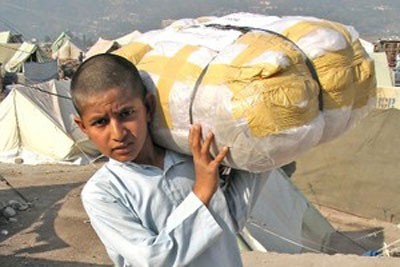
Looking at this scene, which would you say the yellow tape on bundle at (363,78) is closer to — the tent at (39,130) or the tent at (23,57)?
the tent at (39,130)

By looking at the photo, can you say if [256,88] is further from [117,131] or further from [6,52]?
[6,52]

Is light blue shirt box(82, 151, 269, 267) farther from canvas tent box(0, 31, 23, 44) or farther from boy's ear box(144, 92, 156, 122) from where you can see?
canvas tent box(0, 31, 23, 44)

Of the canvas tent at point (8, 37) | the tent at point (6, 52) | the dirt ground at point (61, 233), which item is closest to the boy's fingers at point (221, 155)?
the dirt ground at point (61, 233)

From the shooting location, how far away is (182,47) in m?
1.72

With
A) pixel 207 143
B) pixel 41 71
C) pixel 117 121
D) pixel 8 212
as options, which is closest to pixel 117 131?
pixel 117 121

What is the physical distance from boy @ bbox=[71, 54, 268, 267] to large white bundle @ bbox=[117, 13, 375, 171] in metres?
0.06

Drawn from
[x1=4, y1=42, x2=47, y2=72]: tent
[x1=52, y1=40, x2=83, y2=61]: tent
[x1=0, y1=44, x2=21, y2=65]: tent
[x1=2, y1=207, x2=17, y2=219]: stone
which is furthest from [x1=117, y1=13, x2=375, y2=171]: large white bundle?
[x1=52, y1=40, x2=83, y2=61]: tent

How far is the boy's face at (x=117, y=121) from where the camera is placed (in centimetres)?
163

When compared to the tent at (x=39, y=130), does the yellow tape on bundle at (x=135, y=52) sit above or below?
above

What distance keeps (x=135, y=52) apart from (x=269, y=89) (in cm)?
51

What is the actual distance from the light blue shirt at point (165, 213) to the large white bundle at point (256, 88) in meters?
0.12

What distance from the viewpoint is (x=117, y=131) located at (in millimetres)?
1631

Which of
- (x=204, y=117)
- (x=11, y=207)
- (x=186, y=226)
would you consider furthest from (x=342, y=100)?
(x=11, y=207)

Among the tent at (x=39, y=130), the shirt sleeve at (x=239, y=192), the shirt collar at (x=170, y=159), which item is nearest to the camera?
the shirt collar at (x=170, y=159)
